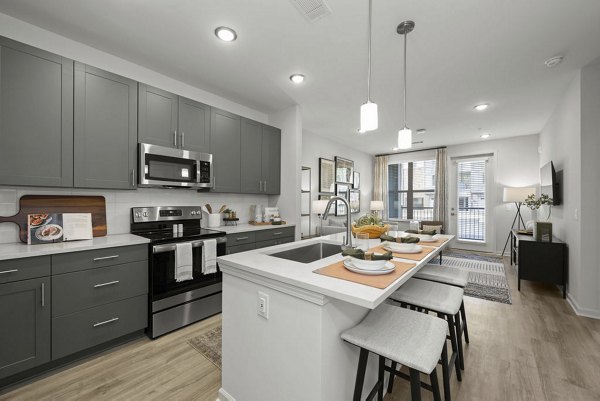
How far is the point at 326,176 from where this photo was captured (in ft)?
18.0

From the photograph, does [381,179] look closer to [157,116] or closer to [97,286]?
[157,116]

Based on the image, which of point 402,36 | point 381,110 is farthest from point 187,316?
point 381,110

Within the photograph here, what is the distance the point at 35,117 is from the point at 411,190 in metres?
7.26

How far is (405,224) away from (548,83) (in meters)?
4.62

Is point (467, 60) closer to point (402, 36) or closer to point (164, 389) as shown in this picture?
point (402, 36)

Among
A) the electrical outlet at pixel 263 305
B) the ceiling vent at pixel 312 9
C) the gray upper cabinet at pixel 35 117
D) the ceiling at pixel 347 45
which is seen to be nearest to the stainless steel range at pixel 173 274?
the gray upper cabinet at pixel 35 117

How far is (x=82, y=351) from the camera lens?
1.96m

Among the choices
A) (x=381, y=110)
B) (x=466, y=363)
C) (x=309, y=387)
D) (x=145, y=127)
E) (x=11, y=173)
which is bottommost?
(x=466, y=363)

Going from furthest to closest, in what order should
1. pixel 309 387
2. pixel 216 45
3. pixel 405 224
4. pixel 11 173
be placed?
1. pixel 405 224
2. pixel 216 45
3. pixel 11 173
4. pixel 309 387

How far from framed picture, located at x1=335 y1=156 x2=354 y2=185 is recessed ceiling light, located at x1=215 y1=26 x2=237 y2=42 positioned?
3.94m

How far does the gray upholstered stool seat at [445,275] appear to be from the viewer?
193 centimetres

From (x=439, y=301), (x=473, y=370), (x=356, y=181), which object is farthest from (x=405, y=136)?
(x=356, y=181)

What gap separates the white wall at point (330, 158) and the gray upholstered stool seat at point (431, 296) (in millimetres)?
3291

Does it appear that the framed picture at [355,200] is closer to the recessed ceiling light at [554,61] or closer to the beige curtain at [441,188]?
the beige curtain at [441,188]
